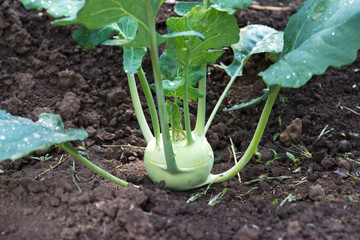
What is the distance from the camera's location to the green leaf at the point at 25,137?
4.93ft

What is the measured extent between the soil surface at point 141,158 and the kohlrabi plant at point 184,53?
0.57ft

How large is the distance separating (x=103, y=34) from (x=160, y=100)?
16.2 inches

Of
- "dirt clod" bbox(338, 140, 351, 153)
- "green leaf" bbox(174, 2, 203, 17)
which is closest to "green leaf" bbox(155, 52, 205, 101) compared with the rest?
"green leaf" bbox(174, 2, 203, 17)

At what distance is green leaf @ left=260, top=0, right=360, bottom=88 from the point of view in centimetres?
157

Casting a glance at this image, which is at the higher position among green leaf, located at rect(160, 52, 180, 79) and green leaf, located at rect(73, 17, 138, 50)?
green leaf, located at rect(73, 17, 138, 50)

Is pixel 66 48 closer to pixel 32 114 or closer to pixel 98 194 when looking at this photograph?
pixel 32 114

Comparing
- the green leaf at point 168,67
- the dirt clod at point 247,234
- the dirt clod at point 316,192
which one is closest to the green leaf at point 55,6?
the green leaf at point 168,67

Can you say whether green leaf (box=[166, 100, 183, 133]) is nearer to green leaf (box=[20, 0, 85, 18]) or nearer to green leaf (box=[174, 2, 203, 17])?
green leaf (box=[174, 2, 203, 17])

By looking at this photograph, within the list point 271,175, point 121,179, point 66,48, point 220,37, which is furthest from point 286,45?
point 66,48

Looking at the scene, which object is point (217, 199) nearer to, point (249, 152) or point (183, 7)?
point (249, 152)

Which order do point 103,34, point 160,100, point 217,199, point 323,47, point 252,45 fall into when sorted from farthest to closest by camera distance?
point 252,45, point 217,199, point 103,34, point 160,100, point 323,47

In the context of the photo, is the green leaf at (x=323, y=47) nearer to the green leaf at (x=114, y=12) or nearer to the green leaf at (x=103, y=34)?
the green leaf at (x=114, y=12)

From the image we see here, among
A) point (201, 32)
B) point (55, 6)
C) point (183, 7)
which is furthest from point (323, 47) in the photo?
point (55, 6)

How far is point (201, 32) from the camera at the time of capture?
71.4 inches
